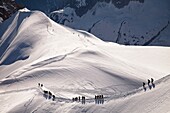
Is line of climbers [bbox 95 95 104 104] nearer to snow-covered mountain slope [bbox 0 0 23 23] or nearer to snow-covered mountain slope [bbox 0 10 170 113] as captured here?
snow-covered mountain slope [bbox 0 10 170 113]

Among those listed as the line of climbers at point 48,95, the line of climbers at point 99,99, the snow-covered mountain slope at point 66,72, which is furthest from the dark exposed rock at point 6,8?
the line of climbers at point 99,99

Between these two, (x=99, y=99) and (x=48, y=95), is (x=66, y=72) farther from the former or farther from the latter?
(x=99, y=99)

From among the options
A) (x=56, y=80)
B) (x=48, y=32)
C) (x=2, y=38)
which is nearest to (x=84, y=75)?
(x=56, y=80)

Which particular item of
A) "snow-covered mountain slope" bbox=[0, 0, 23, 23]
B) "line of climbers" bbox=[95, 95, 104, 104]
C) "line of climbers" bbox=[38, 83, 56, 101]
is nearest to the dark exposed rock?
"snow-covered mountain slope" bbox=[0, 0, 23, 23]

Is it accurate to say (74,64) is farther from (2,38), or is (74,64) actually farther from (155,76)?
(2,38)

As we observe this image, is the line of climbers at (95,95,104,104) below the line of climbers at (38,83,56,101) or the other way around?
the other way around

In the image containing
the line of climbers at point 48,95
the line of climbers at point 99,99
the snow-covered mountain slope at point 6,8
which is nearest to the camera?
the line of climbers at point 99,99

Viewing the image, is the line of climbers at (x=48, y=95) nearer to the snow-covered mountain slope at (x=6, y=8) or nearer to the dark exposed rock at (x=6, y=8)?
the snow-covered mountain slope at (x=6, y=8)

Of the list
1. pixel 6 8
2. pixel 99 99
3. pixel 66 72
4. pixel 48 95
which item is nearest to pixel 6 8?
pixel 6 8
